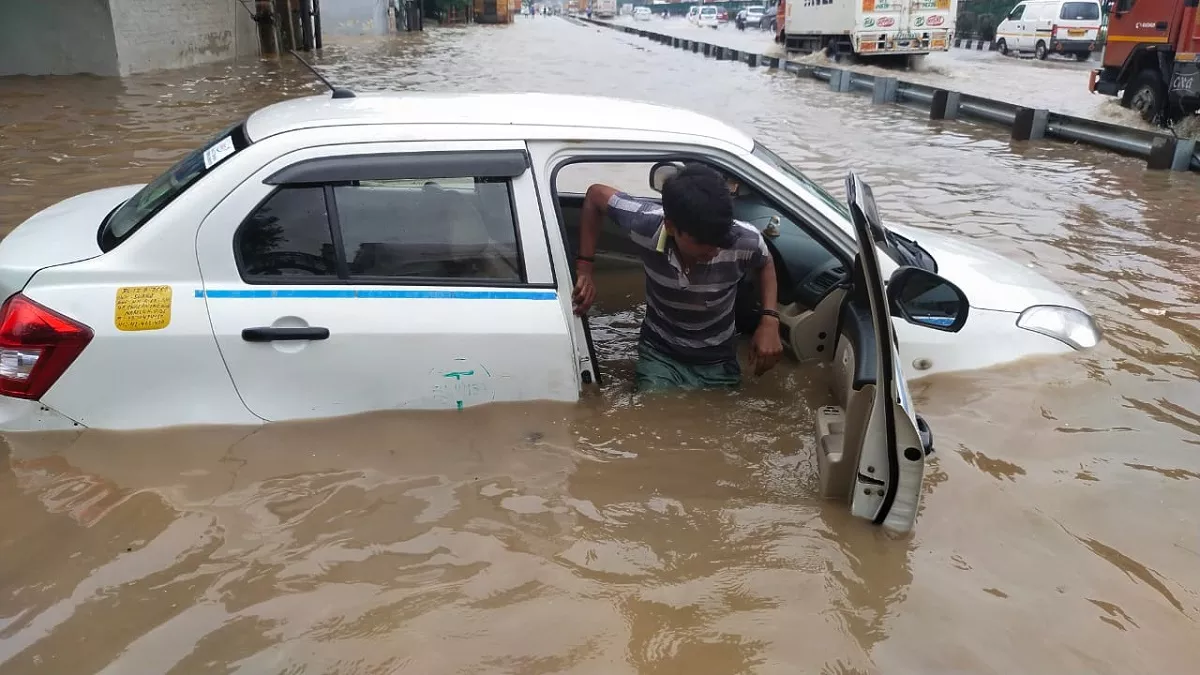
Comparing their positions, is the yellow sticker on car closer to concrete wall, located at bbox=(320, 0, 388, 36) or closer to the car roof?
the car roof

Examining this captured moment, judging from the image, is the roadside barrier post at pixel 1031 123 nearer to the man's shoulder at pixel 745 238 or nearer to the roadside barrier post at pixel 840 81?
the roadside barrier post at pixel 840 81

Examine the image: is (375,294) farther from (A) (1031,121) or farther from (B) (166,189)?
(A) (1031,121)

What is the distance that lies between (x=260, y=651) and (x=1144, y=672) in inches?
98.9

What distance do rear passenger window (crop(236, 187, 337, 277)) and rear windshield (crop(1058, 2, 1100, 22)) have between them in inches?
1278

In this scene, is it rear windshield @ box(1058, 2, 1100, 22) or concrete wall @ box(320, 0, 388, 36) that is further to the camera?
concrete wall @ box(320, 0, 388, 36)

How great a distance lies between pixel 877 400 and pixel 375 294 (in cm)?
170

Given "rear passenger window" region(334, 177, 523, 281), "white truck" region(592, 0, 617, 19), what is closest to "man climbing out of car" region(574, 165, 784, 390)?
"rear passenger window" region(334, 177, 523, 281)

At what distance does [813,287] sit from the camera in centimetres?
364

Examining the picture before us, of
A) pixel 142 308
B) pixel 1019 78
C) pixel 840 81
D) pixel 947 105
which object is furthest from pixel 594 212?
pixel 1019 78

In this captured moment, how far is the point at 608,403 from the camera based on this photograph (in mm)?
3520

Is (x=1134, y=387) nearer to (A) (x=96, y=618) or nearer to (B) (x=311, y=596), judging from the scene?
(B) (x=311, y=596)

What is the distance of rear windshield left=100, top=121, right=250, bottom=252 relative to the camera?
2.81m

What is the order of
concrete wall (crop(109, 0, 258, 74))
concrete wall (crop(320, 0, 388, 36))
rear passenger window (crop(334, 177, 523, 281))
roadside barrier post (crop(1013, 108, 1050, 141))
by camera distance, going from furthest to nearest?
concrete wall (crop(320, 0, 388, 36)) < concrete wall (crop(109, 0, 258, 74)) < roadside barrier post (crop(1013, 108, 1050, 141)) < rear passenger window (crop(334, 177, 523, 281))

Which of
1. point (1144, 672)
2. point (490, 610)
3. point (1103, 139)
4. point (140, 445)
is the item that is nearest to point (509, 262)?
point (490, 610)
